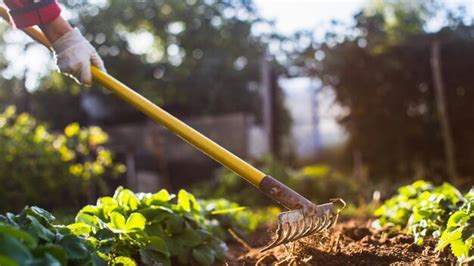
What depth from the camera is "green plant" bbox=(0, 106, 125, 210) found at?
5426 mm

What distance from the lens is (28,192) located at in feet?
17.8

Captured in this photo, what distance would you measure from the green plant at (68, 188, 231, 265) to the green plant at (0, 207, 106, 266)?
0.16 meters

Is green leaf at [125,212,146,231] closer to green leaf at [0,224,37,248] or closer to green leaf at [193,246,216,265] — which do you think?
green leaf at [193,246,216,265]

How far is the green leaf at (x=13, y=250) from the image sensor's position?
140 cm

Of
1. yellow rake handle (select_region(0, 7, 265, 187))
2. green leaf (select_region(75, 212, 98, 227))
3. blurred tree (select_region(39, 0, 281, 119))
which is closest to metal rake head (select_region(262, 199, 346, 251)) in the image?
yellow rake handle (select_region(0, 7, 265, 187))

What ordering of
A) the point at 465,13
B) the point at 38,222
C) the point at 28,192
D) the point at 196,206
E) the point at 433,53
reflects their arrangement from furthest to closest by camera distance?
the point at 465,13, the point at 433,53, the point at 28,192, the point at 196,206, the point at 38,222

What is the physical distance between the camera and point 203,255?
106 inches

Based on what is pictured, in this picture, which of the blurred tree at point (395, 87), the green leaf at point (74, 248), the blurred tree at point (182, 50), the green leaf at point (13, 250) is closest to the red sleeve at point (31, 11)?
the green leaf at point (74, 248)

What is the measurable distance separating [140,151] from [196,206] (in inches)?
234

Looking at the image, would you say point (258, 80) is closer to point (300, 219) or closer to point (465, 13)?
point (465, 13)

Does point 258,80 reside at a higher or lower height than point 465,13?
lower

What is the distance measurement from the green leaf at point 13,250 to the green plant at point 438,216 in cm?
124

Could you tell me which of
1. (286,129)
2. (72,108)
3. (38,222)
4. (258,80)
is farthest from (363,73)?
(38,222)

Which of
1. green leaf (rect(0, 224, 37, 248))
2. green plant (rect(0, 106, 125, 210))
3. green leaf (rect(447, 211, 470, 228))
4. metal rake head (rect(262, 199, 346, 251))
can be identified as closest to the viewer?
green leaf (rect(0, 224, 37, 248))
